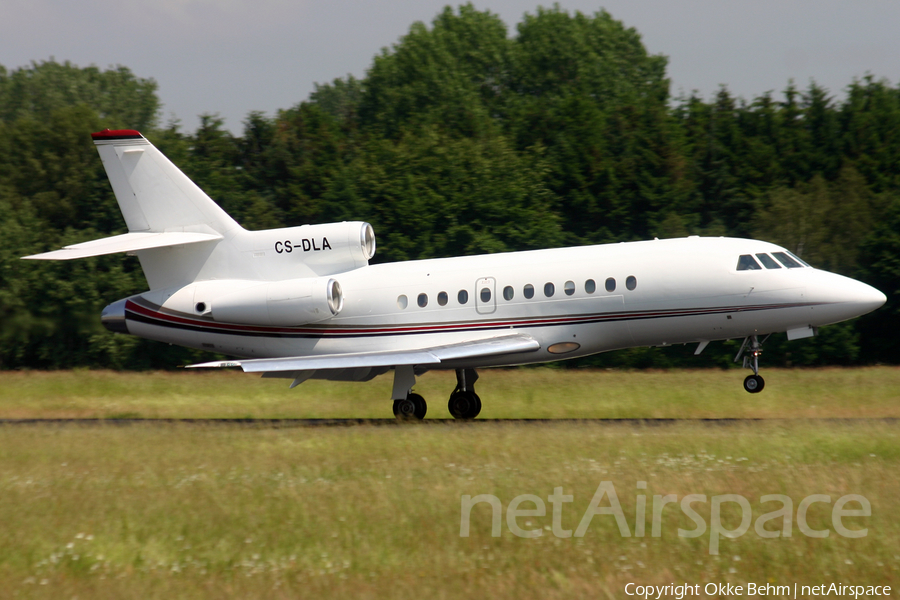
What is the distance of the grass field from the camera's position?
8758mm

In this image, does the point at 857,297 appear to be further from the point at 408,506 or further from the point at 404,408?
the point at 408,506

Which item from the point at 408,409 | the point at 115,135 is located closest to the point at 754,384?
the point at 408,409

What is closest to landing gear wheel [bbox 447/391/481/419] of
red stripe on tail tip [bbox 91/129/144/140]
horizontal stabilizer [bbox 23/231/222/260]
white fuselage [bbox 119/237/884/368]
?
white fuselage [bbox 119/237/884/368]

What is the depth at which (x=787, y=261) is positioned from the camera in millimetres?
19641

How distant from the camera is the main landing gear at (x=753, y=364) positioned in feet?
62.4

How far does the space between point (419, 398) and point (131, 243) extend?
24.0ft

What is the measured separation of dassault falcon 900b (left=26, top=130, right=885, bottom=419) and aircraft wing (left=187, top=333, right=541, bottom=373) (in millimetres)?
41

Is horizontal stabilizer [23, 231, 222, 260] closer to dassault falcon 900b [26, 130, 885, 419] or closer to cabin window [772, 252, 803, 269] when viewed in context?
dassault falcon 900b [26, 130, 885, 419]

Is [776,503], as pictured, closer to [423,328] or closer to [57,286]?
[423,328]

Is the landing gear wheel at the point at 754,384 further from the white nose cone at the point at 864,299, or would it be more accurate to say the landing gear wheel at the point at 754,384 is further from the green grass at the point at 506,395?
the white nose cone at the point at 864,299

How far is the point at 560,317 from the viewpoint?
19906 mm

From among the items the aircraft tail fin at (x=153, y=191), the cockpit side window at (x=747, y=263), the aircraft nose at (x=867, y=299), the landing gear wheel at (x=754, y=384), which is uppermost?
the aircraft tail fin at (x=153, y=191)

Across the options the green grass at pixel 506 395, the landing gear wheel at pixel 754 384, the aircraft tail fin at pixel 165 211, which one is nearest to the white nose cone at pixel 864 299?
the landing gear wheel at pixel 754 384

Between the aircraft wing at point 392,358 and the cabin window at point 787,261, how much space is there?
530 cm
